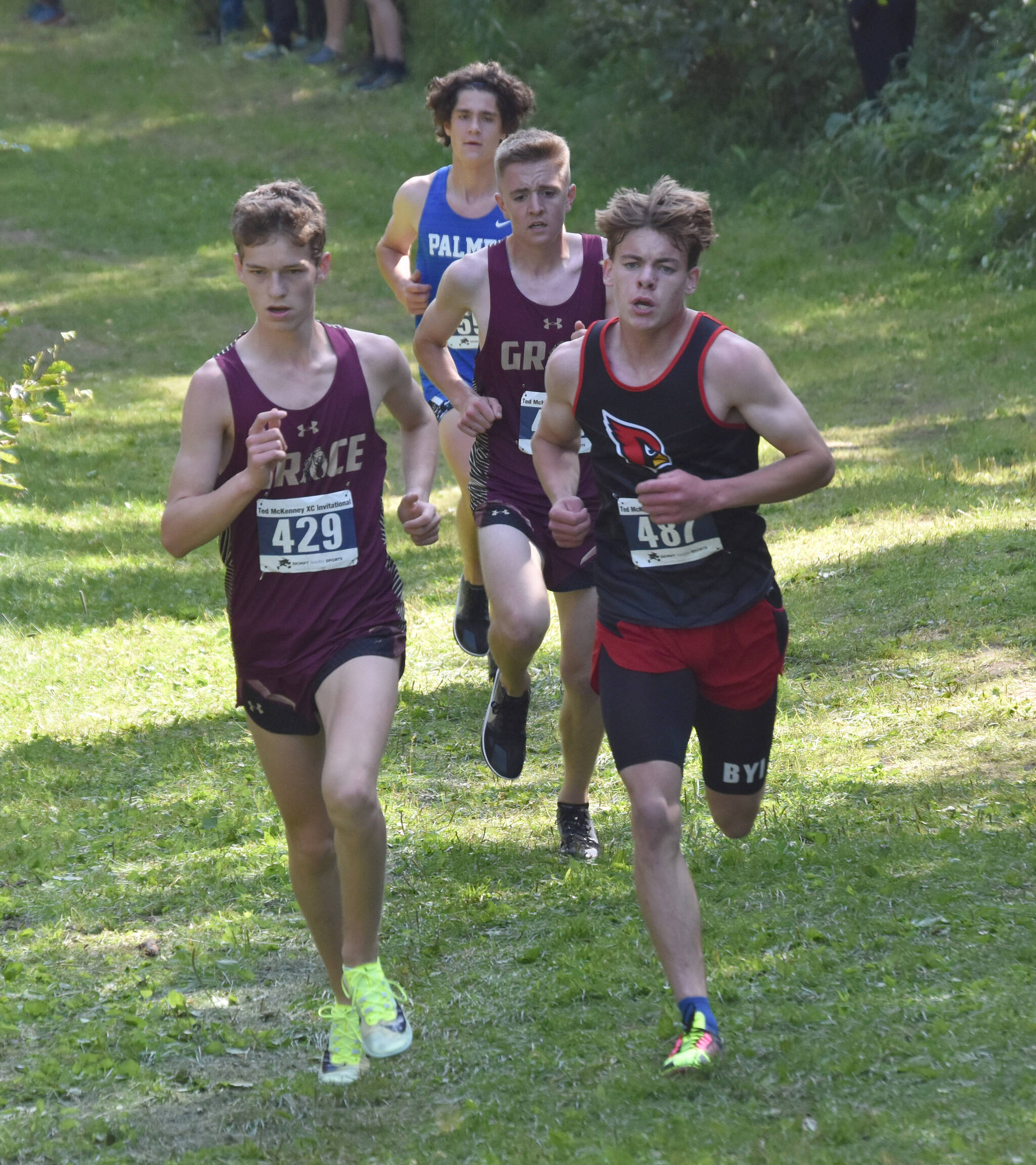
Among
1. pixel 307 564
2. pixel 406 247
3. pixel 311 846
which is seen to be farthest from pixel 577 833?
pixel 406 247

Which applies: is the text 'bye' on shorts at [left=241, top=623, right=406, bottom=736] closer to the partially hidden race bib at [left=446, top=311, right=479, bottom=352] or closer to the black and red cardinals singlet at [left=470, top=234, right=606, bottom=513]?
the black and red cardinals singlet at [left=470, top=234, right=606, bottom=513]

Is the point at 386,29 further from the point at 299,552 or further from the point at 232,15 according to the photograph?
the point at 299,552

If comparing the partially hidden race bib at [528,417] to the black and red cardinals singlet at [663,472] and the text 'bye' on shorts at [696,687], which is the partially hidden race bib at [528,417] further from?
the text 'bye' on shorts at [696,687]

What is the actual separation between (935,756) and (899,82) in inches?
473

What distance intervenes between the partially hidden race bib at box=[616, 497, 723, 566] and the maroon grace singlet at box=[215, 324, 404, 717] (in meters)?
0.65

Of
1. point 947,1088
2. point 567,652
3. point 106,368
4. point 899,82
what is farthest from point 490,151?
point 899,82

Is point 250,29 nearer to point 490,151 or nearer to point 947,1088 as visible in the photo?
point 490,151

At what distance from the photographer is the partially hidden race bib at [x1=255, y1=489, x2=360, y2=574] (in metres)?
4.02

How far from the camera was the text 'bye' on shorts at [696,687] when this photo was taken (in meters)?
4.03

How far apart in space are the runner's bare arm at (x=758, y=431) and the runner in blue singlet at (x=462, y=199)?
2755 millimetres

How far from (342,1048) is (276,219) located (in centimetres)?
207

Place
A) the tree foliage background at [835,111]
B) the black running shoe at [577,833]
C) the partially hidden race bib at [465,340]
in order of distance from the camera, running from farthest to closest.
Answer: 1. the tree foliage background at [835,111]
2. the partially hidden race bib at [465,340]
3. the black running shoe at [577,833]

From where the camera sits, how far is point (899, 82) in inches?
646

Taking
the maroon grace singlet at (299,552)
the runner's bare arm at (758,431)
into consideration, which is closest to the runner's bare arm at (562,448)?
the runner's bare arm at (758,431)
